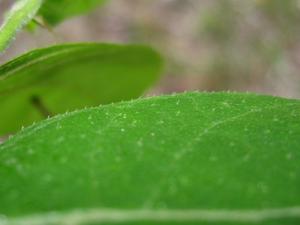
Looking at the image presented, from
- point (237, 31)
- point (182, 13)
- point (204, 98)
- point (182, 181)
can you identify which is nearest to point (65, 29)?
point (182, 13)

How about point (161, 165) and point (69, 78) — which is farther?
point (69, 78)

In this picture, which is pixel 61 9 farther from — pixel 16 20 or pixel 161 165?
pixel 161 165

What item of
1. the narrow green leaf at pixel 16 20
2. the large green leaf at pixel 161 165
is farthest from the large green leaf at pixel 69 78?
the large green leaf at pixel 161 165

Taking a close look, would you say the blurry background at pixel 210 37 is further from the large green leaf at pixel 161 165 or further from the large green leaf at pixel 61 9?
the large green leaf at pixel 161 165

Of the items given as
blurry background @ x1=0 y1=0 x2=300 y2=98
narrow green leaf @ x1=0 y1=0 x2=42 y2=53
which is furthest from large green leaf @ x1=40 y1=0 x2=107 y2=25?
blurry background @ x1=0 y1=0 x2=300 y2=98

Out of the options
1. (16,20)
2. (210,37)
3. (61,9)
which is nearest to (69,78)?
(61,9)

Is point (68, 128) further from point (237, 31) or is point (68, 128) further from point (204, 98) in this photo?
point (237, 31)
